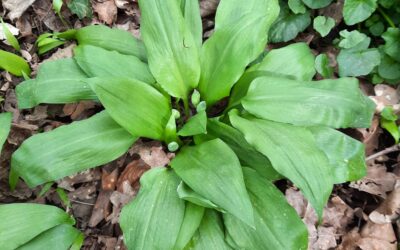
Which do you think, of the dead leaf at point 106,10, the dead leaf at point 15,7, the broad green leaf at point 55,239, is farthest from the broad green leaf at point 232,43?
the dead leaf at point 15,7

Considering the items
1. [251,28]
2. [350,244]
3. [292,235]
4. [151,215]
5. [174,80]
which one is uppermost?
[251,28]

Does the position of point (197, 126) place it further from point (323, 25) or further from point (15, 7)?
point (15, 7)

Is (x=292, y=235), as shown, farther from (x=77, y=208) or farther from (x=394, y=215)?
(x=77, y=208)

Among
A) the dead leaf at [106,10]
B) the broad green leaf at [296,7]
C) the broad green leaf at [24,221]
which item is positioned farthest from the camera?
the dead leaf at [106,10]

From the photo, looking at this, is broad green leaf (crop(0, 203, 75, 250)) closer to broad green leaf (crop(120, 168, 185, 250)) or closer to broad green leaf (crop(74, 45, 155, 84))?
broad green leaf (crop(120, 168, 185, 250))

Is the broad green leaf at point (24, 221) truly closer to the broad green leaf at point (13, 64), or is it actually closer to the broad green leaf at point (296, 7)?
the broad green leaf at point (13, 64)

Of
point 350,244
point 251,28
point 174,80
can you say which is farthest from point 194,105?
point 350,244
